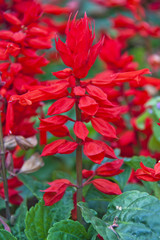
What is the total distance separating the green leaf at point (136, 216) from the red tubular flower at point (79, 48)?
0.83 ft

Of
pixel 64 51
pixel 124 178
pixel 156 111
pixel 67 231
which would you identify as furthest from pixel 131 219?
pixel 156 111

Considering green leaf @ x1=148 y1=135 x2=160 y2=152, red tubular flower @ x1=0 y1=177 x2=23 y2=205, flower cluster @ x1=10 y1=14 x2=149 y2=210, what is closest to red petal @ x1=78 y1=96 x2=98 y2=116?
flower cluster @ x1=10 y1=14 x2=149 y2=210

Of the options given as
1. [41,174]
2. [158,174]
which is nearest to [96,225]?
[158,174]

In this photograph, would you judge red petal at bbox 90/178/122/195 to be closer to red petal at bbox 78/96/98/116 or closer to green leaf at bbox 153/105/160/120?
red petal at bbox 78/96/98/116

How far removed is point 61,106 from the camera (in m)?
0.62

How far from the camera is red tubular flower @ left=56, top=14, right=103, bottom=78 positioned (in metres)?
0.60

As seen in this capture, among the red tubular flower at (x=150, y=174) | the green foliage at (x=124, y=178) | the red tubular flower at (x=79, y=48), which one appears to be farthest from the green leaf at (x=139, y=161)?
the red tubular flower at (x=79, y=48)

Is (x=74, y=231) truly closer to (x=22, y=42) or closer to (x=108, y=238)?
(x=108, y=238)

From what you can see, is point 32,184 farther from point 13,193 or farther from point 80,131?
point 80,131

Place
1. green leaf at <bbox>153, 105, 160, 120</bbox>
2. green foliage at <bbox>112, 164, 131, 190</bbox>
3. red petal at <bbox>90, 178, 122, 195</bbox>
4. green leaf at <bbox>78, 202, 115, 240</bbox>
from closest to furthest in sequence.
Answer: green leaf at <bbox>78, 202, 115, 240</bbox> < red petal at <bbox>90, 178, 122, 195</bbox> < green foliage at <bbox>112, 164, 131, 190</bbox> < green leaf at <bbox>153, 105, 160, 120</bbox>

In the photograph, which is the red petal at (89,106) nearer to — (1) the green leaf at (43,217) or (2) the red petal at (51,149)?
(2) the red petal at (51,149)

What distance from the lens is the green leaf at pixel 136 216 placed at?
1.87 ft

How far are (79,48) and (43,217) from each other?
346 millimetres

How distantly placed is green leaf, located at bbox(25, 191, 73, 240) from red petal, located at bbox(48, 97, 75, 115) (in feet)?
0.65
